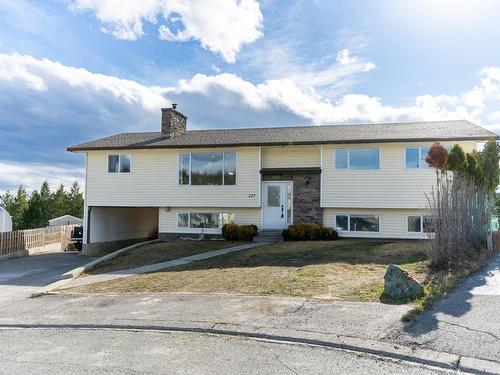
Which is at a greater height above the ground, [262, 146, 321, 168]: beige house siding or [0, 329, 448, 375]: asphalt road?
[262, 146, 321, 168]: beige house siding

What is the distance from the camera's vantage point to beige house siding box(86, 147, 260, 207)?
20062 millimetres

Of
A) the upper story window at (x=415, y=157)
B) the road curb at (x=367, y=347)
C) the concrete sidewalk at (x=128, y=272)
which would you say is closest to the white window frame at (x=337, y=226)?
the upper story window at (x=415, y=157)

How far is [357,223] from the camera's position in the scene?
19094mm

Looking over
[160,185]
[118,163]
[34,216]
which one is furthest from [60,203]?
[160,185]

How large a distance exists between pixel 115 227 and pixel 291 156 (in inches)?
454

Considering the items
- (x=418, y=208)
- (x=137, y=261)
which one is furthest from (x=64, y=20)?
(x=418, y=208)

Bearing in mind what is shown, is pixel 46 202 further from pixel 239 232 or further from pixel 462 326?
pixel 462 326

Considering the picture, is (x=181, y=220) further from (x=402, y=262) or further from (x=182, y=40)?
(x=402, y=262)

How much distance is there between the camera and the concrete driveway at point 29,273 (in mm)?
11492

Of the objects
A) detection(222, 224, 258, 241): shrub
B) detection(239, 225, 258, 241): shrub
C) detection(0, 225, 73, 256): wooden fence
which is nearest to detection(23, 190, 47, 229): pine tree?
detection(0, 225, 73, 256): wooden fence

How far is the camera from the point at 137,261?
593 inches

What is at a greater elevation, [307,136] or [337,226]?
[307,136]

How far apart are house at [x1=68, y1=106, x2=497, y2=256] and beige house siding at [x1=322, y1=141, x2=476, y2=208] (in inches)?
1.7

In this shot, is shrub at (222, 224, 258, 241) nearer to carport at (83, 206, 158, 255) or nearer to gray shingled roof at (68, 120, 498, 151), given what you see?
gray shingled roof at (68, 120, 498, 151)
